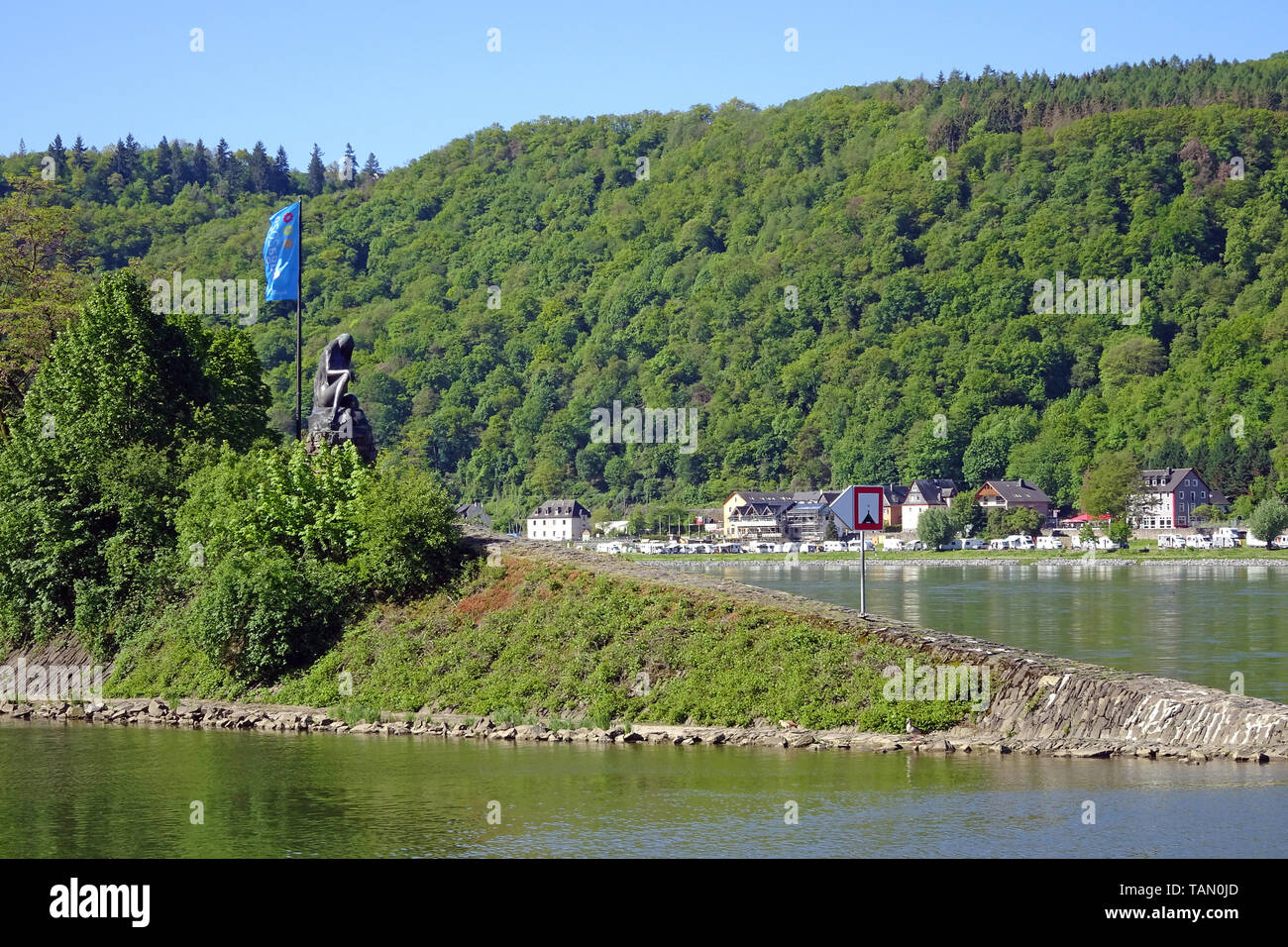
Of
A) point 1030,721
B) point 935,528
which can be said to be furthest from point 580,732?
point 935,528

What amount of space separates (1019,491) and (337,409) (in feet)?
521

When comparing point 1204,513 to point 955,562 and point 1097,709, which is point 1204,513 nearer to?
point 955,562

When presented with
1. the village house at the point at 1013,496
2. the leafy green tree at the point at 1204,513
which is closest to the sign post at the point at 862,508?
the leafy green tree at the point at 1204,513

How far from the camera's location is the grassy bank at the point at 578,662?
33625 mm

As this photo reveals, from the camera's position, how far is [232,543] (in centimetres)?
4447

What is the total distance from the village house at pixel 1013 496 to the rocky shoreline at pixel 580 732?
526 ft

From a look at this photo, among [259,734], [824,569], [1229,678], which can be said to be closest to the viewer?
[259,734]

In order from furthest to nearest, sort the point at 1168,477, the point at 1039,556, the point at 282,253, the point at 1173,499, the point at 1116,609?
the point at 1168,477 < the point at 1173,499 < the point at 1039,556 < the point at 1116,609 < the point at 282,253

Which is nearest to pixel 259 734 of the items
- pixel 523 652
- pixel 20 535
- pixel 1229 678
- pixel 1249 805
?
pixel 523 652

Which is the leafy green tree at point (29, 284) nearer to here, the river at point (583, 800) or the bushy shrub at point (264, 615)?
the bushy shrub at point (264, 615)

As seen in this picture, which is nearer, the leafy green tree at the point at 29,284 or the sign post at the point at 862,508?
the sign post at the point at 862,508

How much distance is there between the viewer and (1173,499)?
180375 mm

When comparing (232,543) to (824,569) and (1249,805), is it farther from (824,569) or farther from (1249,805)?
(824,569)
